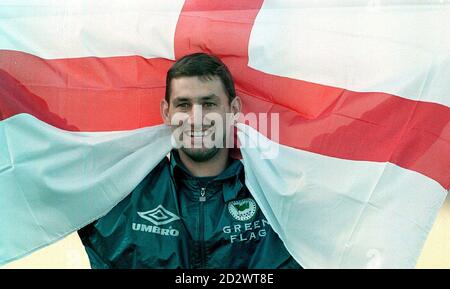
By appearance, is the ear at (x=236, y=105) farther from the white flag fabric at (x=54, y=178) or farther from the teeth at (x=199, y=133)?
the white flag fabric at (x=54, y=178)

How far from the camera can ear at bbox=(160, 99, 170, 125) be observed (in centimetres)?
180

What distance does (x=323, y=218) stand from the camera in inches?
63.7

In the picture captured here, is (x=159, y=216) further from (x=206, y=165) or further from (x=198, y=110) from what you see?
(x=198, y=110)

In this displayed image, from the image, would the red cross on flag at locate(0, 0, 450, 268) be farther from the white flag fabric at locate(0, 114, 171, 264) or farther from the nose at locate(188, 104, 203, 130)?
the nose at locate(188, 104, 203, 130)

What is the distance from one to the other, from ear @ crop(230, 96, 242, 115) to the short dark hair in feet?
0.05

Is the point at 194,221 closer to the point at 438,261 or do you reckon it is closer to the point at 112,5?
the point at 112,5

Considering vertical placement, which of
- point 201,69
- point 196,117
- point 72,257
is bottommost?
point 72,257

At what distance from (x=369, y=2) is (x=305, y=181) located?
0.49 metres

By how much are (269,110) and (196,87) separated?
0.21m

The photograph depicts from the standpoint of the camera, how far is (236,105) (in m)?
1.81

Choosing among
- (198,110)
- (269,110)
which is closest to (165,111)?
(198,110)

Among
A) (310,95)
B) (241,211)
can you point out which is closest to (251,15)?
(310,95)

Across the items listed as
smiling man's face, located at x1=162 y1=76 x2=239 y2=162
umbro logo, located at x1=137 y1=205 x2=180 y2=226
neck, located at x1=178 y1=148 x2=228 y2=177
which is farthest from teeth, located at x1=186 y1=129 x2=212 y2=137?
umbro logo, located at x1=137 y1=205 x2=180 y2=226

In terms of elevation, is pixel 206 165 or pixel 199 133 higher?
pixel 199 133
